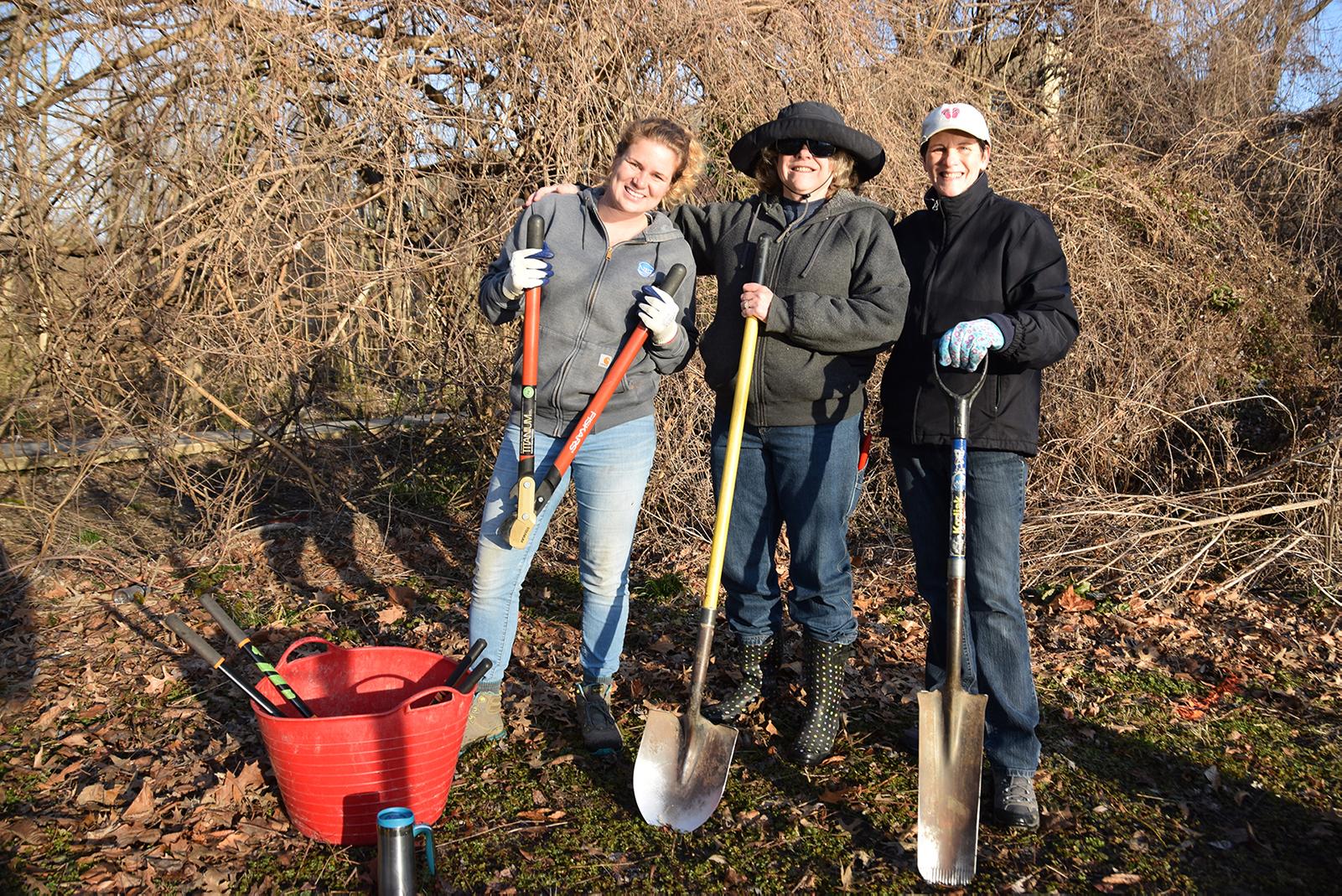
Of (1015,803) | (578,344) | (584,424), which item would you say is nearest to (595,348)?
(578,344)

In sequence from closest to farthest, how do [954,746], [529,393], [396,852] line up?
1. [396,852]
2. [954,746]
3. [529,393]

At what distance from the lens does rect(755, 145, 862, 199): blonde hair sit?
3152 millimetres

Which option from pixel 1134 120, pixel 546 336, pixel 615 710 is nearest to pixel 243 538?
pixel 615 710

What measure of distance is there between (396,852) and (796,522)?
1.57 metres

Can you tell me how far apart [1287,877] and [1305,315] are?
5.18 meters

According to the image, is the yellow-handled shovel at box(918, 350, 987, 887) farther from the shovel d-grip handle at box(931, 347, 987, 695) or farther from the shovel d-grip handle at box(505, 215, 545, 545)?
the shovel d-grip handle at box(505, 215, 545, 545)

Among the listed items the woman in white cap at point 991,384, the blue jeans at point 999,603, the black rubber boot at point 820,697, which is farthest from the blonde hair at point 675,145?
the black rubber boot at point 820,697

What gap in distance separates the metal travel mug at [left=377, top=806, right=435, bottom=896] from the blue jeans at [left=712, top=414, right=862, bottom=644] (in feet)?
4.68

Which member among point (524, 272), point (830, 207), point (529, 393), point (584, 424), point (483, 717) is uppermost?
point (830, 207)

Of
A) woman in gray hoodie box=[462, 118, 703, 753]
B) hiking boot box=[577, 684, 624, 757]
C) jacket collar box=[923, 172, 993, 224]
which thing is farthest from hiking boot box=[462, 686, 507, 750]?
jacket collar box=[923, 172, 993, 224]

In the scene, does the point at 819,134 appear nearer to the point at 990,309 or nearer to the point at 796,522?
the point at 990,309

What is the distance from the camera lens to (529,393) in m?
3.08

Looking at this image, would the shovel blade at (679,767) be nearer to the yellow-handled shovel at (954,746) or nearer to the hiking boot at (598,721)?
the hiking boot at (598,721)

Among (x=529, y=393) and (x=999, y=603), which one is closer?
(x=999, y=603)
